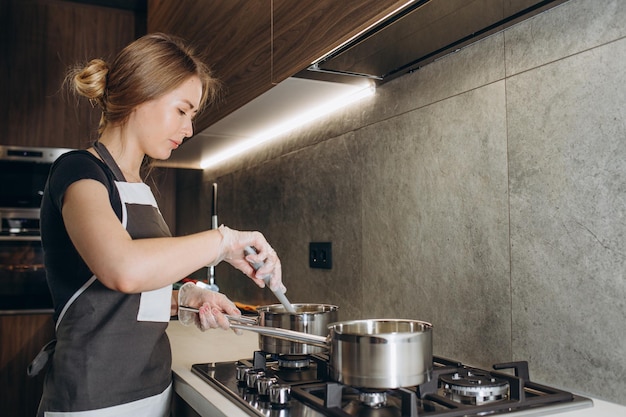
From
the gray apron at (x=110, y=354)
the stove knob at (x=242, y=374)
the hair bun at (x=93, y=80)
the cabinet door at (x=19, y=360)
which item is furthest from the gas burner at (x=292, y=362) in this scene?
Answer: the cabinet door at (x=19, y=360)

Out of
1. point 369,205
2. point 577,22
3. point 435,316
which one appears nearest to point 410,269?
point 435,316

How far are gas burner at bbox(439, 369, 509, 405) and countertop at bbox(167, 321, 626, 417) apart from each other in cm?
10

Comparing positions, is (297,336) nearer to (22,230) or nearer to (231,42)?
(231,42)

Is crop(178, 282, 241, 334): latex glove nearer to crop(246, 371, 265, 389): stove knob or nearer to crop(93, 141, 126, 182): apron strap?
crop(246, 371, 265, 389): stove knob

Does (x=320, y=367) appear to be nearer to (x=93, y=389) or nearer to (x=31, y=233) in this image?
(x=93, y=389)

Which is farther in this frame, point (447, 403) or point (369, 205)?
point (369, 205)

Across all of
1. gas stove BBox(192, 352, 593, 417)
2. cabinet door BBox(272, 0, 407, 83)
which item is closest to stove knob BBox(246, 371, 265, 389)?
gas stove BBox(192, 352, 593, 417)

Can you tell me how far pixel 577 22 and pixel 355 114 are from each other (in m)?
0.76

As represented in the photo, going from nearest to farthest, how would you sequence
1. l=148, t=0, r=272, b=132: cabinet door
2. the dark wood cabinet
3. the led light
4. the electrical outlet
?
l=148, t=0, r=272, b=132: cabinet door < the led light < the electrical outlet < the dark wood cabinet

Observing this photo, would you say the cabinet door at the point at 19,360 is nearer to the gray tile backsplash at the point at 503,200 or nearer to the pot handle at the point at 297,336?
the gray tile backsplash at the point at 503,200

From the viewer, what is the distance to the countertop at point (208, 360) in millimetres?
940

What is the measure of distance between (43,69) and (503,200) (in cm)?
282

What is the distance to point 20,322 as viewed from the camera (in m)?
2.90

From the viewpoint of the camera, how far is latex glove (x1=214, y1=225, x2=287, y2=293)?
1097mm
